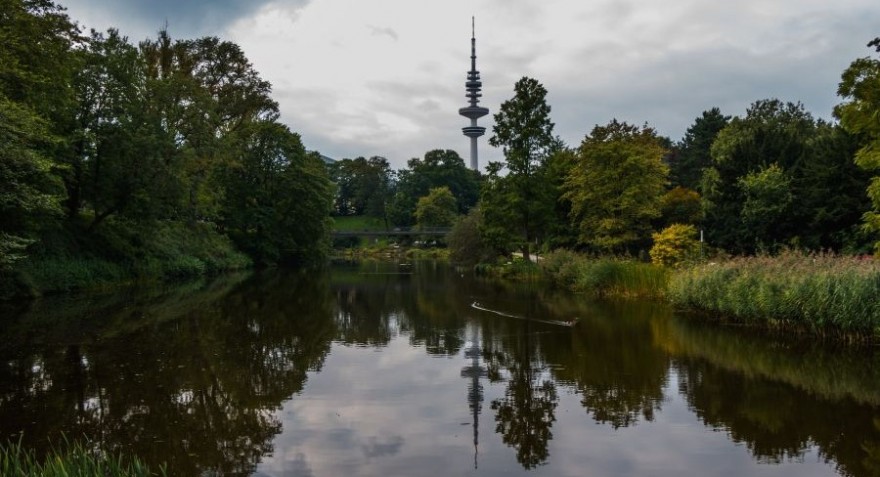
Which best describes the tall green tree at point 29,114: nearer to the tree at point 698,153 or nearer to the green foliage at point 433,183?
the tree at point 698,153

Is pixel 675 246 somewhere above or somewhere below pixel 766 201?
below

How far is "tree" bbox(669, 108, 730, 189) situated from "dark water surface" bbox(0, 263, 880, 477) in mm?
43952

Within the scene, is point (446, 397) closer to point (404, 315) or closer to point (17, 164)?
point (404, 315)

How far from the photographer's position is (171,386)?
10.7 metres

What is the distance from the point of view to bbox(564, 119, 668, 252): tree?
31.8m

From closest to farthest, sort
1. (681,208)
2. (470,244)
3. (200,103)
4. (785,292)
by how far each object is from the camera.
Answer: (785,292) → (681,208) → (200,103) → (470,244)

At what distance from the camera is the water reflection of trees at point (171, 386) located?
7863 mm

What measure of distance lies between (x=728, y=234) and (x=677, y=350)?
19.6 metres

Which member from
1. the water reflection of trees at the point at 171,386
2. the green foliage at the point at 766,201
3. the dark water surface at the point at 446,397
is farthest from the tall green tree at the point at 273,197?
the green foliage at the point at 766,201

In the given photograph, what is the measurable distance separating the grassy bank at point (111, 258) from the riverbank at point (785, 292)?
23.8 meters

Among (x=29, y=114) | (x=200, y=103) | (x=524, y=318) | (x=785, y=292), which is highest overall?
(x=200, y=103)

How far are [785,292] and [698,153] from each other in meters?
49.0

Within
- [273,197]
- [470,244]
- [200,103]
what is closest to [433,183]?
[273,197]

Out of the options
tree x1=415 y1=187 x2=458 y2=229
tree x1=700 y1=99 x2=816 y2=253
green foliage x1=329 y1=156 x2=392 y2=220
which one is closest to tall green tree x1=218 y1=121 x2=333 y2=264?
tree x1=700 y1=99 x2=816 y2=253
